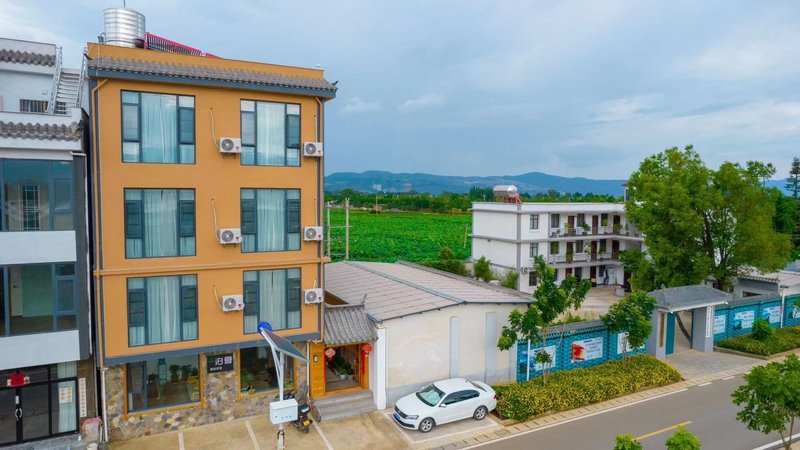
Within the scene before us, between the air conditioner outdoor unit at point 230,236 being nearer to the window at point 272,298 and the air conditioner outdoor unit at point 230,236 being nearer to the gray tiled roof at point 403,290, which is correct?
the window at point 272,298

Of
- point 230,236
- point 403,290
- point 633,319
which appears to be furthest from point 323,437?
point 633,319

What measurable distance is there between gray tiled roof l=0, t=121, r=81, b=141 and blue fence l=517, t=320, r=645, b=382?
1363 centimetres

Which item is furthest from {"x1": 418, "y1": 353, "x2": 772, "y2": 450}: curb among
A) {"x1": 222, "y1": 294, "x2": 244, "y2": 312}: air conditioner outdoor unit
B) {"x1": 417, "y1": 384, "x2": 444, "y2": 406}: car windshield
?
{"x1": 222, "y1": 294, "x2": 244, "y2": 312}: air conditioner outdoor unit

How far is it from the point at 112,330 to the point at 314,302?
4925 mm

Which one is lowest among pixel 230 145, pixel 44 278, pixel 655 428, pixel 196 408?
pixel 655 428

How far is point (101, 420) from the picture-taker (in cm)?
1280

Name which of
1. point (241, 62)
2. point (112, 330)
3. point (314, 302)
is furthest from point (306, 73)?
point (112, 330)

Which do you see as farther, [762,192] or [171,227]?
[762,192]

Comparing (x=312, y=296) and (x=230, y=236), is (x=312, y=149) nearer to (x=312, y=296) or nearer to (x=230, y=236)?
(x=230, y=236)

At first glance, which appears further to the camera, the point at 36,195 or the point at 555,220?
the point at 555,220

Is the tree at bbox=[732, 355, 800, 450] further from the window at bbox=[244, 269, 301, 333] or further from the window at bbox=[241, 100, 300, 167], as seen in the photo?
the window at bbox=[241, 100, 300, 167]

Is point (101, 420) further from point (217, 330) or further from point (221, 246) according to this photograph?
point (221, 246)

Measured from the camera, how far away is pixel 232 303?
13352 millimetres

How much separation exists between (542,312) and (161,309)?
10596 mm
